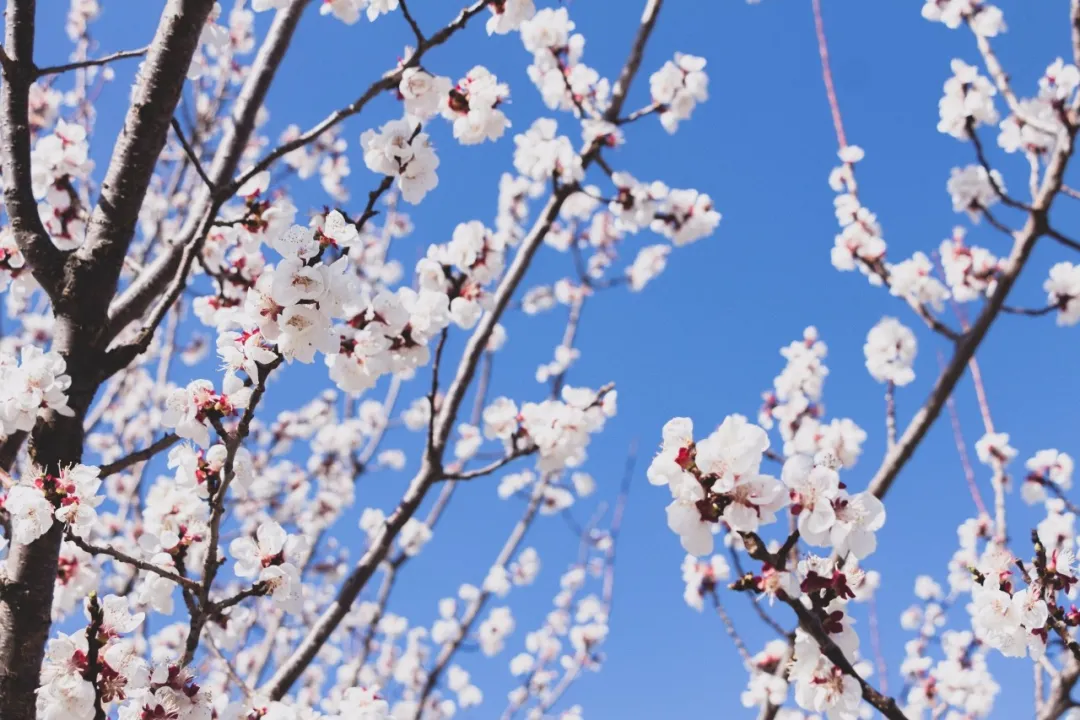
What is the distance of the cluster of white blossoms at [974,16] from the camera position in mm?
3943

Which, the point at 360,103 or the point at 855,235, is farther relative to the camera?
the point at 855,235

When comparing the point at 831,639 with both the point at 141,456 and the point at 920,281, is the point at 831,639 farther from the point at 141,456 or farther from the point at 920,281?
the point at 920,281

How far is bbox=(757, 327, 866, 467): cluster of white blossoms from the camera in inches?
162

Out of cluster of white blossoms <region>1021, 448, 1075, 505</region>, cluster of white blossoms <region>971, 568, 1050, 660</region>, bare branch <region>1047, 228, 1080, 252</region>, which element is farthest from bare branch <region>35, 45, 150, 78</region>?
cluster of white blossoms <region>1021, 448, 1075, 505</region>

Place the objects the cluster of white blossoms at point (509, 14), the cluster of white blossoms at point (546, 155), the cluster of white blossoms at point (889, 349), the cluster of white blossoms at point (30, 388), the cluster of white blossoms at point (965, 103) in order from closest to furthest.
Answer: the cluster of white blossoms at point (30, 388) → the cluster of white blossoms at point (509, 14) → the cluster of white blossoms at point (546, 155) → the cluster of white blossoms at point (965, 103) → the cluster of white blossoms at point (889, 349)

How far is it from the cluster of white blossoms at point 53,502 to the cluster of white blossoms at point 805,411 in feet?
11.2

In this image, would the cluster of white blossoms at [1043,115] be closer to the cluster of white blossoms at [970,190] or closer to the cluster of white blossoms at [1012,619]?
the cluster of white blossoms at [970,190]

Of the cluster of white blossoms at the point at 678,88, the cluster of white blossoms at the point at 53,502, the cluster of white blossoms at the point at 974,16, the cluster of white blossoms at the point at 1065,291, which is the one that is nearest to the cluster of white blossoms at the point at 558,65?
the cluster of white blossoms at the point at 678,88

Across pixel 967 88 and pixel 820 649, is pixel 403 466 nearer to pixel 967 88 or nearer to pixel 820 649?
pixel 967 88

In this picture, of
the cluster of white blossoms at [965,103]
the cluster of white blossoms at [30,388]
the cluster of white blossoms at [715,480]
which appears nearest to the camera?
the cluster of white blossoms at [715,480]

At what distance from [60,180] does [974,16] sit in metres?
4.33

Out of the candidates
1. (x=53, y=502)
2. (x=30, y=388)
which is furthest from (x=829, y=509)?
(x=30, y=388)

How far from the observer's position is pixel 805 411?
463 cm

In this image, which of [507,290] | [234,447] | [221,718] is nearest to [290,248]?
[234,447]
